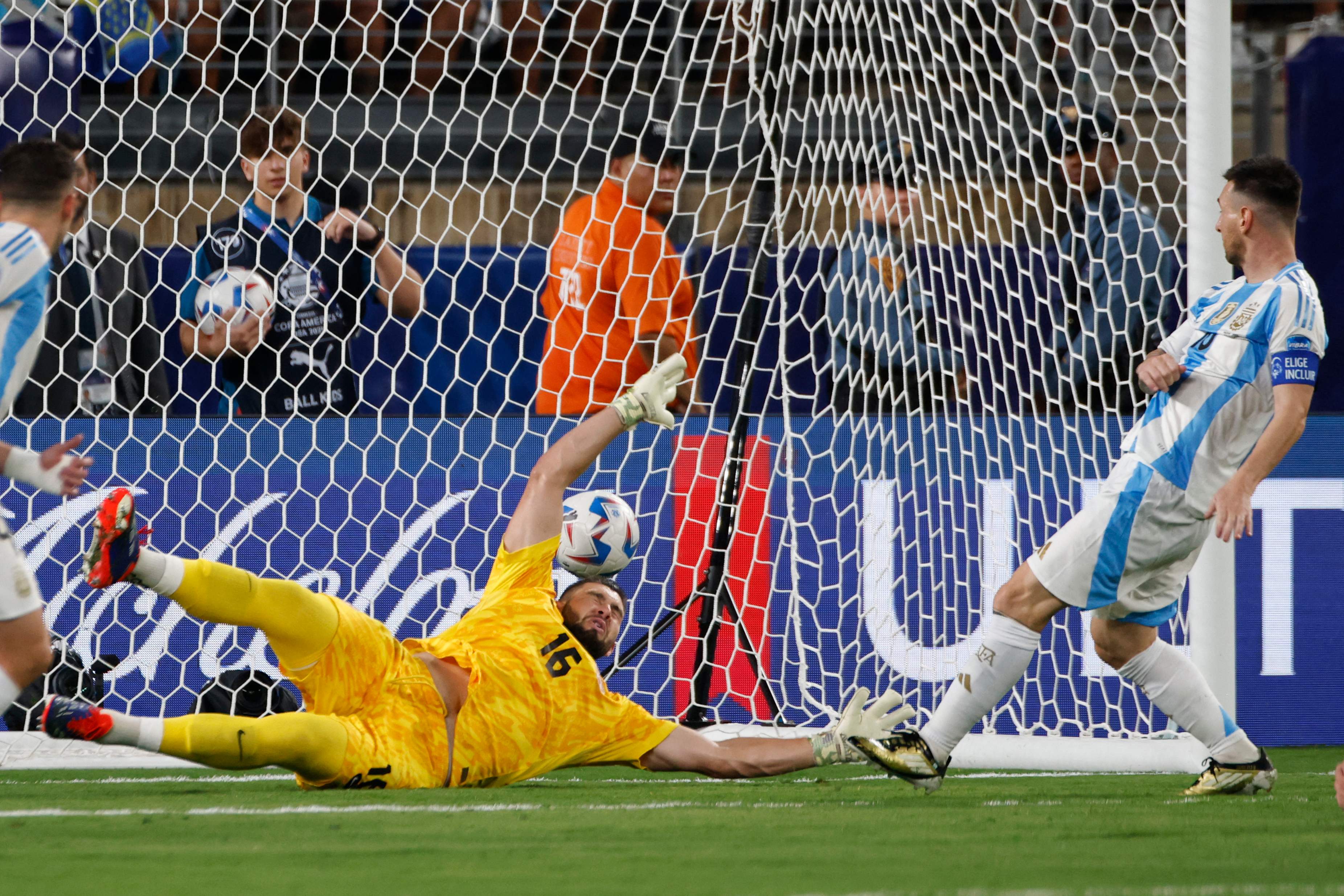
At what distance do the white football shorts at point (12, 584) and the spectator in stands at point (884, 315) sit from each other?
3.16 metres

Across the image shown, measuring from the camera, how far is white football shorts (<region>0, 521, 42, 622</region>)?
12.8ft

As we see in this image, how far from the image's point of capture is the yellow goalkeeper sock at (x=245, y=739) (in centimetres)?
392

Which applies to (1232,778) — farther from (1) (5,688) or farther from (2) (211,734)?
(1) (5,688)

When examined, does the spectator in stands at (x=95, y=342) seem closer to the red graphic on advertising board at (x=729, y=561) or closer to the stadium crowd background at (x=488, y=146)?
the stadium crowd background at (x=488, y=146)

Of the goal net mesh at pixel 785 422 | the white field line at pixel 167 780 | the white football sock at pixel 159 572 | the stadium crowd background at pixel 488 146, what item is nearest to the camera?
the white football sock at pixel 159 572

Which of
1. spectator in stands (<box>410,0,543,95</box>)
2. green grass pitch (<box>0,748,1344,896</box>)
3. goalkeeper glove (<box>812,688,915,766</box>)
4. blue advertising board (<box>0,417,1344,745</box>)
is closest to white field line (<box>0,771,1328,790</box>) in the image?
green grass pitch (<box>0,748,1344,896</box>)

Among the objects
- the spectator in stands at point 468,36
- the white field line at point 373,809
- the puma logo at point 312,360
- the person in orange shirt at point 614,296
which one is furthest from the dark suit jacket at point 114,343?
the white field line at point 373,809

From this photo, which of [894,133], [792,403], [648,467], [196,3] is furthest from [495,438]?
[196,3]

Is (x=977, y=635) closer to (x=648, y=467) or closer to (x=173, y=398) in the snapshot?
(x=648, y=467)

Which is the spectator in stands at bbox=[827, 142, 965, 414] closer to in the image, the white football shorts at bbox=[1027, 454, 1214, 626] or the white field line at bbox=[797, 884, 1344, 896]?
the white football shorts at bbox=[1027, 454, 1214, 626]

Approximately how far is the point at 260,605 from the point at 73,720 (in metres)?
0.54

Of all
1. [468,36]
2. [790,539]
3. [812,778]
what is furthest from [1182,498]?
[468,36]

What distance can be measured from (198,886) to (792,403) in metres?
4.14

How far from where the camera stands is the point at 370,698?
167 inches
